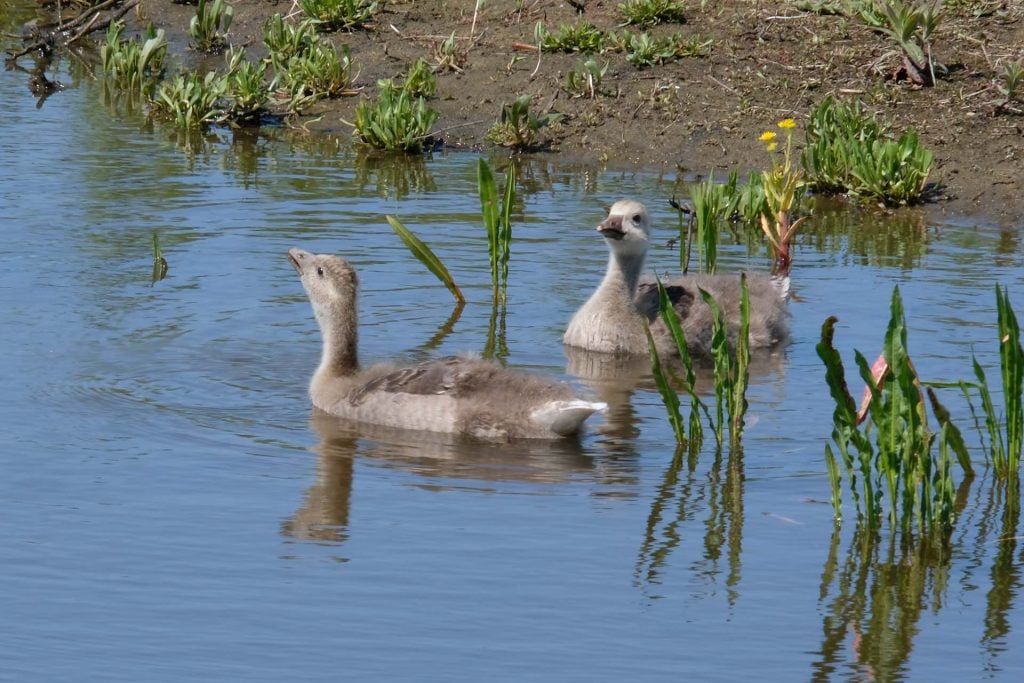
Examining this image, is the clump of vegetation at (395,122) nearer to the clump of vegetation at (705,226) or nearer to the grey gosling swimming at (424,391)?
the clump of vegetation at (705,226)

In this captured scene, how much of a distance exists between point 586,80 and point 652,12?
1535mm

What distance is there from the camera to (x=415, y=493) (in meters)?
7.63

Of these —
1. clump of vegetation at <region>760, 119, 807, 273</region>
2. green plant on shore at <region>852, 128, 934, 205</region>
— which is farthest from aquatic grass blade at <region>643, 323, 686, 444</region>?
green plant on shore at <region>852, 128, 934, 205</region>

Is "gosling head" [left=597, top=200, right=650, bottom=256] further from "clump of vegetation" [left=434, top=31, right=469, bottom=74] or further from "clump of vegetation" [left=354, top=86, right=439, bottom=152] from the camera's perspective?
"clump of vegetation" [left=434, top=31, right=469, bottom=74]

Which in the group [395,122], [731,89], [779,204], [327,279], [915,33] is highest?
[915,33]

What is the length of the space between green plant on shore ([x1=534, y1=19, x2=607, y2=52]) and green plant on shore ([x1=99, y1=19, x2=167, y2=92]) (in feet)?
13.9

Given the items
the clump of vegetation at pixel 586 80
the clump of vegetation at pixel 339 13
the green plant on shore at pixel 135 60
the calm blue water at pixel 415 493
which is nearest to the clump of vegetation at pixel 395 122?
the clump of vegetation at pixel 586 80

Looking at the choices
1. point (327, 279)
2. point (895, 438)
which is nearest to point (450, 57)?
point (327, 279)

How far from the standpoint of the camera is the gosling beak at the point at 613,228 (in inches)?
418

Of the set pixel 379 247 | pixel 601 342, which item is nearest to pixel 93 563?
pixel 601 342

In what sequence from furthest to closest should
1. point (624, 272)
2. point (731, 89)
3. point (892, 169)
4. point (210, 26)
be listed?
point (210, 26), point (731, 89), point (892, 169), point (624, 272)

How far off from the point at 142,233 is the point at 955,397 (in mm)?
6260

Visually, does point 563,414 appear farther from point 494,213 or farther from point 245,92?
point 245,92

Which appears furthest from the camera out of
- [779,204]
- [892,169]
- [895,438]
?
[892,169]
